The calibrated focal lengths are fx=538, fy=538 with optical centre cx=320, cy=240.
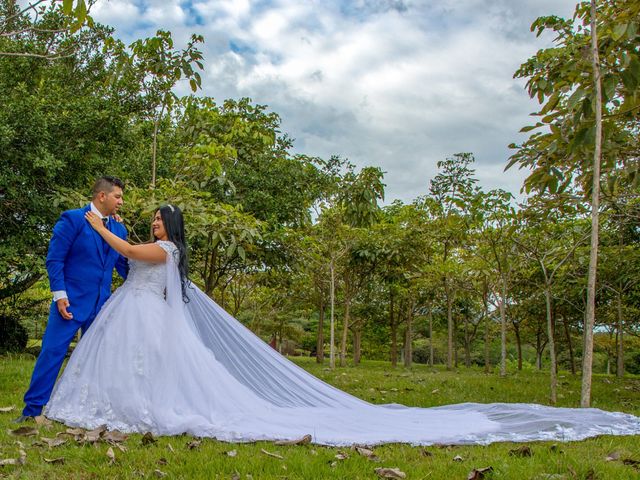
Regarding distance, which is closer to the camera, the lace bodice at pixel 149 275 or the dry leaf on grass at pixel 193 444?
the dry leaf on grass at pixel 193 444

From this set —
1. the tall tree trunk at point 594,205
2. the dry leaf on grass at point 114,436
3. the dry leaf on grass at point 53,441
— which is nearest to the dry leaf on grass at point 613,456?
the tall tree trunk at point 594,205

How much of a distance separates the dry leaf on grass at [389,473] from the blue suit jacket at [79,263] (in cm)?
294

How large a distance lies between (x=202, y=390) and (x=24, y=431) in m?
1.30

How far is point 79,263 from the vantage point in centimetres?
468

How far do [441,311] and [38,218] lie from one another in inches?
693

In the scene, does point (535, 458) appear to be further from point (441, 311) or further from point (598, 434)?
point (441, 311)

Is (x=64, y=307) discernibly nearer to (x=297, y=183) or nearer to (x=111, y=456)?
(x=111, y=456)

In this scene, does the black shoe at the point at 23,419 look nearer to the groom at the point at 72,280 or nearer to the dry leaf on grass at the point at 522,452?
the groom at the point at 72,280

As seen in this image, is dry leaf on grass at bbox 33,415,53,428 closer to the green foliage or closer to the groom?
the groom

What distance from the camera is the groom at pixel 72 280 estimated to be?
4438 millimetres

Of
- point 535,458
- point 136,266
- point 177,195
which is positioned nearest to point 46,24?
point 177,195

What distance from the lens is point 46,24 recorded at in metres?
12.6

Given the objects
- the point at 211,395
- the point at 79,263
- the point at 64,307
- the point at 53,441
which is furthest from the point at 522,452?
the point at 79,263

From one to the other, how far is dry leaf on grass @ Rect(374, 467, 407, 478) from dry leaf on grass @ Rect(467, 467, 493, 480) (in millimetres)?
367
